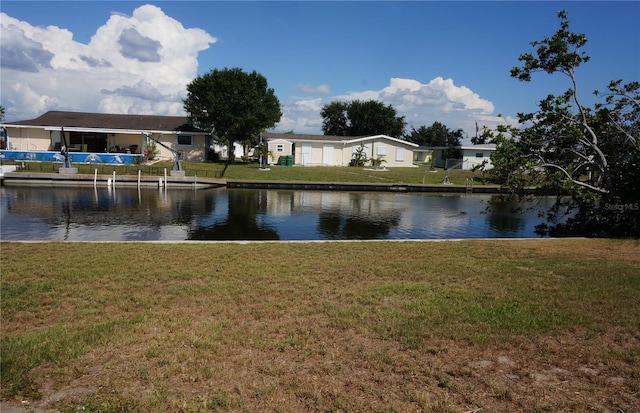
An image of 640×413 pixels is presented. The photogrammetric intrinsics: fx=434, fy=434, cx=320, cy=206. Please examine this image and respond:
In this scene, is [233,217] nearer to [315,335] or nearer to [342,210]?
[342,210]

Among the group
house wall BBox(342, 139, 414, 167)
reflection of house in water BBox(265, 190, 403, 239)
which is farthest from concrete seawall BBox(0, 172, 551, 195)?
house wall BBox(342, 139, 414, 167)

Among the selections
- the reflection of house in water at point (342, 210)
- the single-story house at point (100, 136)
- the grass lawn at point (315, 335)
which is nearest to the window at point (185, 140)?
the single-story house at point (100, 136)

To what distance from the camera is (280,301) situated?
673 centimetres

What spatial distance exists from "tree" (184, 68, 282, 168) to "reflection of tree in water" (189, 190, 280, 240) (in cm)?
2237

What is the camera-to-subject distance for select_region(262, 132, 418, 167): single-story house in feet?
160

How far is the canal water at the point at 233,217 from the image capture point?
15.3 m

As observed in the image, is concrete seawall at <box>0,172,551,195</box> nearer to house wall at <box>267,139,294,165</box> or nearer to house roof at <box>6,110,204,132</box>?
house roof at <box>6,110,204,132</box>

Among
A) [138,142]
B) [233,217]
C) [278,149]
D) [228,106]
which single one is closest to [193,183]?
[228,106]

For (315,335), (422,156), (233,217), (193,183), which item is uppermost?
(422,156)

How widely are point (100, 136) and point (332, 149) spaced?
25.0 meters

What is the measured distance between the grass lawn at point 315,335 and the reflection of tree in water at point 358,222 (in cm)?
675

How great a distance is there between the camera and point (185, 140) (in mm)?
46188

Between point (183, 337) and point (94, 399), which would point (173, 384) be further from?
point (183, 337)

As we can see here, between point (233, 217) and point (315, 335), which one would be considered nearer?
point (315, 335)
